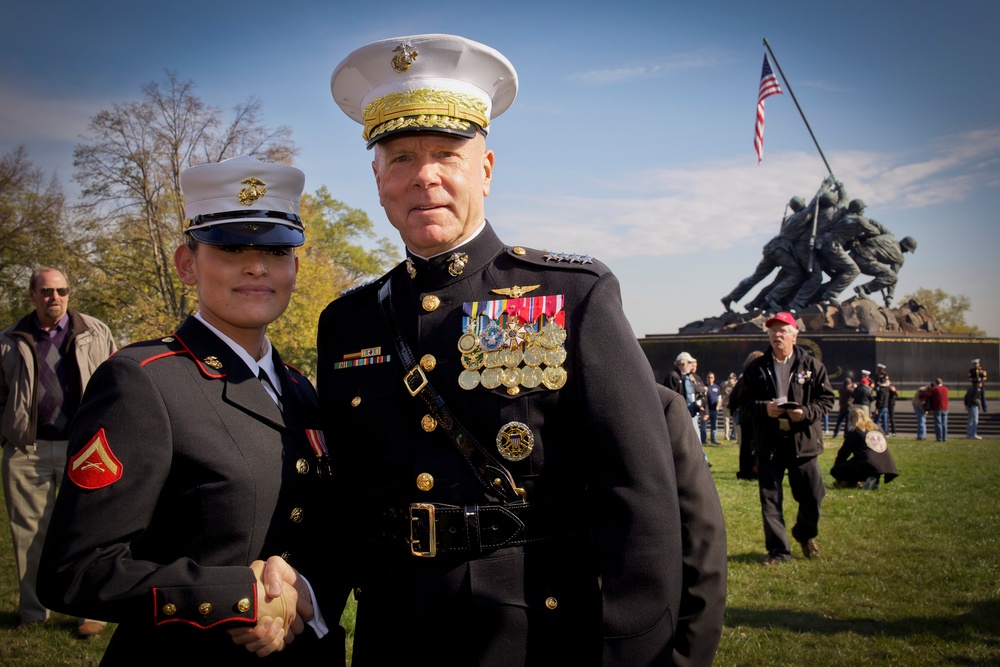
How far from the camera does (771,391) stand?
802cm

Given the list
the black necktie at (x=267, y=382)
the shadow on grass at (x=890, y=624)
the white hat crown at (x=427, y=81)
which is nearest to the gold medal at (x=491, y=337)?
the white hat crown at (x=427, y=81)

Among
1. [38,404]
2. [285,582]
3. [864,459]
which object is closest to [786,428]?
[864,459]

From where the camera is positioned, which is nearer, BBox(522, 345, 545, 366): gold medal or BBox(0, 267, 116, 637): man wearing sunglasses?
BBox(522, 345, 545, 366): gold medal

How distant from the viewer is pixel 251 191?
2525mm

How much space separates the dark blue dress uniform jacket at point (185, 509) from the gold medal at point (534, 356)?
2.59ft

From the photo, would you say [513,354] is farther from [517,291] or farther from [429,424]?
[429,424]

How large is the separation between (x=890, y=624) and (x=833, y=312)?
34.5m

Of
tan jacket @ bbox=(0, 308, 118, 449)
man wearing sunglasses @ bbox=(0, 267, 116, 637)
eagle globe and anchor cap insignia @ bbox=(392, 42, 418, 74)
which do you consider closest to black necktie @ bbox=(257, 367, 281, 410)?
eagle globe and anchor cap insignia @ bbox=(392, 42, 418, 74)

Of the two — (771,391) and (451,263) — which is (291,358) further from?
(451,263)

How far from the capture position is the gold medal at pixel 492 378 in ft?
7.30

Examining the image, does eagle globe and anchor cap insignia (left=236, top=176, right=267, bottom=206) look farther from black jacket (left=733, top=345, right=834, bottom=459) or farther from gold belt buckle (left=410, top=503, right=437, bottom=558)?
black jacket (left=733, top=345, right=834, bottom=459)

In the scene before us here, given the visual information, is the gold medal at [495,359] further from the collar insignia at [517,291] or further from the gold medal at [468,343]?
the collar insignia at [517,291]

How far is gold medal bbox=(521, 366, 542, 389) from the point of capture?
2203 millimetres

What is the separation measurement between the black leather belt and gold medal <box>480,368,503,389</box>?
35cm
